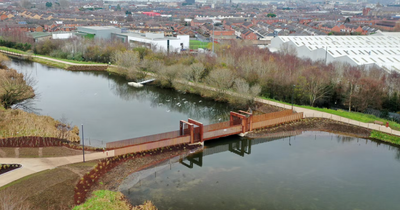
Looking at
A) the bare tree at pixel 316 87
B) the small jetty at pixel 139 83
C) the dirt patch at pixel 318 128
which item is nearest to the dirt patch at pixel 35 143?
the dirt patch at pixel 318 128

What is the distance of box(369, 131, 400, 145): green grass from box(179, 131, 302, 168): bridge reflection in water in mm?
4534

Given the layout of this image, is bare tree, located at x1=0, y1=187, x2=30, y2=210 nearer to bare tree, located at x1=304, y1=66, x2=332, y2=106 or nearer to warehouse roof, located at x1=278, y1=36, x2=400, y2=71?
bare tree, located at x1=304, y1=66, x2=332, y2=106

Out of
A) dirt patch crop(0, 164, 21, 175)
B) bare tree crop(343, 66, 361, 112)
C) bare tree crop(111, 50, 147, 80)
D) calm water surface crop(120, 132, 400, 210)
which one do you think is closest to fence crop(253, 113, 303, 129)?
calm water surface crop(120, 132, 400, 210)

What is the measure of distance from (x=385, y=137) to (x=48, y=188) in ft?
63.9

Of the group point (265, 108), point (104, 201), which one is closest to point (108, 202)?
point (104, 201)

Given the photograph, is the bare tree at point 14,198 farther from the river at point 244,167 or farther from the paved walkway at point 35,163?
the river at point 244,167

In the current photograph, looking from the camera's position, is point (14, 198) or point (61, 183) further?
point (61, 183)

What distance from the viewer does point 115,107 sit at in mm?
30016

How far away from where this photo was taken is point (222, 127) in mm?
23891

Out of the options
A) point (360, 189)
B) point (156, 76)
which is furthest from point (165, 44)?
point (360, 189)

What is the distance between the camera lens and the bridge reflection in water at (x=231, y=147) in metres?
20.4

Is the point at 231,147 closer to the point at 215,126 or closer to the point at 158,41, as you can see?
the point at 215,126

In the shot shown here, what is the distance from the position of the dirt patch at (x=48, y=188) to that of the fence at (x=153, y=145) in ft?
7.80

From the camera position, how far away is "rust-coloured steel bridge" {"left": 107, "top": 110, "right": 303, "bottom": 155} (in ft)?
66.9
